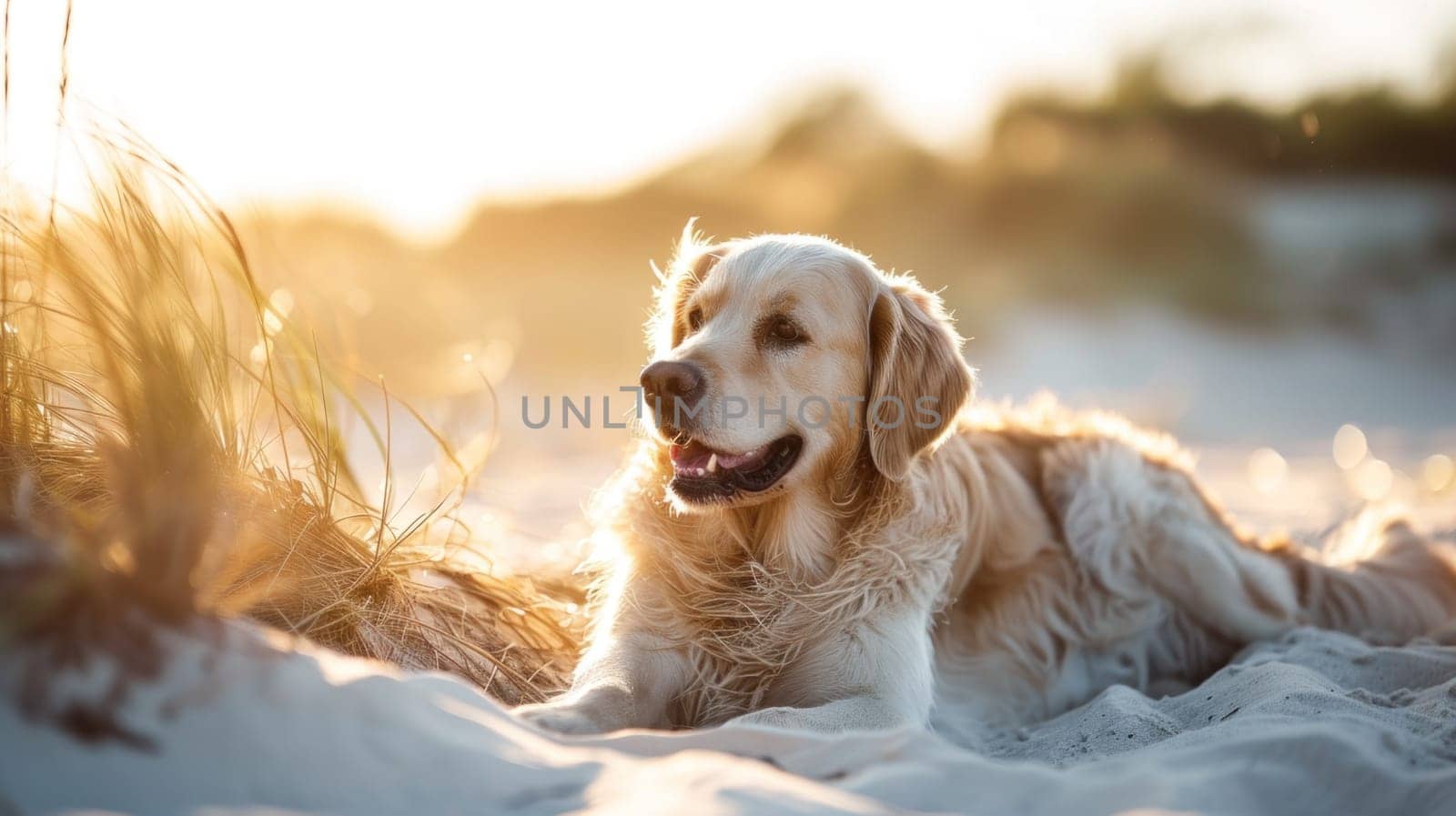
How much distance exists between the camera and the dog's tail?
159 inches

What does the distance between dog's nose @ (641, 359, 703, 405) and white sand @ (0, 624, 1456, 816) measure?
39.2 inches

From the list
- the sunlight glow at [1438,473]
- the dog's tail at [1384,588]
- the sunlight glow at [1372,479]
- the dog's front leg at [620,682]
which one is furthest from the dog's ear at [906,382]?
the sunlight glow at [1438,473]

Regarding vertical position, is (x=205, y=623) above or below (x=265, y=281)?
below

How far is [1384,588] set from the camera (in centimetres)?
410

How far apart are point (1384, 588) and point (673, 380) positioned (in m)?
2.92

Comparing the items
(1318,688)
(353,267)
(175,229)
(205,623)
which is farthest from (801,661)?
(353,267)

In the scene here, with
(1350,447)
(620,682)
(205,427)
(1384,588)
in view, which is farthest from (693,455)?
(1350,447)

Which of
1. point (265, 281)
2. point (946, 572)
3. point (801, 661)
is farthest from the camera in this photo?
point (265, 281)

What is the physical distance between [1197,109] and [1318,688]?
15592mm

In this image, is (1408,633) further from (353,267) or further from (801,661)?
(353,267)

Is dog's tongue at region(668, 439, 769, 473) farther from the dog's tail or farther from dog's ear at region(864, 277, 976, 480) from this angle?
the dog's tail

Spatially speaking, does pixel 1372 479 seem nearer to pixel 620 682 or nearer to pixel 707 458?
pixel 707 458

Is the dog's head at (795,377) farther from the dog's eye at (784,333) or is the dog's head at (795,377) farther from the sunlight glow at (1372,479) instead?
the sunlight glow at (1372,479)

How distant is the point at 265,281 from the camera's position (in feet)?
13.0
